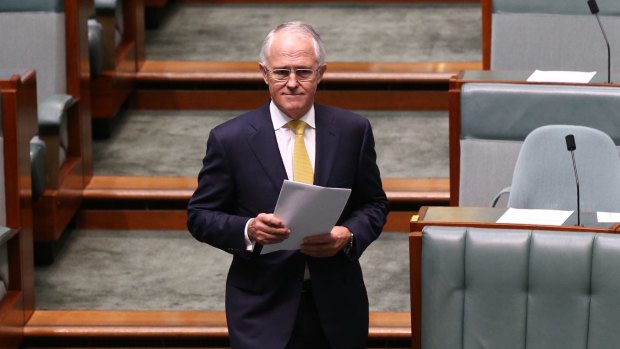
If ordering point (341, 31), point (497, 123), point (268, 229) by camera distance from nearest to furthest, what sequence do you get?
1. point (268, 229)
2. point (497, 123)
3. point (341, 31)

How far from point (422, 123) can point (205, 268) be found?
0.45 meters

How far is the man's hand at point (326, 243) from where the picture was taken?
1002mm

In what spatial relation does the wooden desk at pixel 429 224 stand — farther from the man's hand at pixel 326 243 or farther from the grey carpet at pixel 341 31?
the grey carpet at pixel 341 31

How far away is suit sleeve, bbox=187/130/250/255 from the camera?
1.02 meters

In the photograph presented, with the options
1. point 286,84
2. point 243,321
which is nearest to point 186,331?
point 243,321

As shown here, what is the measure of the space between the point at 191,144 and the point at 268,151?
875mm

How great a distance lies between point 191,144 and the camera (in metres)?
1.90

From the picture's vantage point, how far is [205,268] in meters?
1.64

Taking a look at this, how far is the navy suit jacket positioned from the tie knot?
13 mm

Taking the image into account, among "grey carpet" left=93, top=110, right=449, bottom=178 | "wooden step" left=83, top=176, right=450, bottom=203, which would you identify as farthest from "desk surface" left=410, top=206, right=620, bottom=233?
"grey carpet" left=93, top=110, right=449, bottom=178

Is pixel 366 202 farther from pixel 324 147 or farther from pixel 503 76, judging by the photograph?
pixel 503 76

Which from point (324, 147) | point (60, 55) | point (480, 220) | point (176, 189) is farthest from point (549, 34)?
point (324, 147)

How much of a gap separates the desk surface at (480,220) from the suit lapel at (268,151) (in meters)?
0.14

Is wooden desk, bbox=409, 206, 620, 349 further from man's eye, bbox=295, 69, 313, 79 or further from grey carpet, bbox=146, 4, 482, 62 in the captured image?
grey carpet, bbox=146, 4, 482, 62
